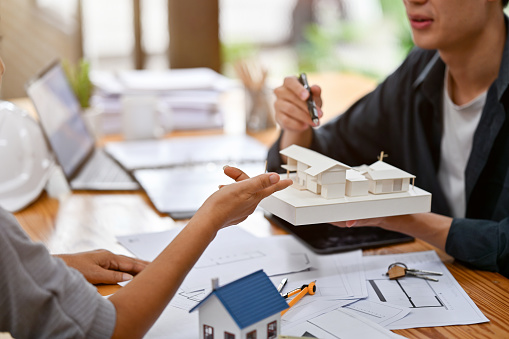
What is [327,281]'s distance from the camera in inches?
44.7

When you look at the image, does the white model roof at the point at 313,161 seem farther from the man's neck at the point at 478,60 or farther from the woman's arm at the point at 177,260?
the man's neck at the point at 478,60

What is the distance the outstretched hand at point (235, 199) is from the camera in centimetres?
94

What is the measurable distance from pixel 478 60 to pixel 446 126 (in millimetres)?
194

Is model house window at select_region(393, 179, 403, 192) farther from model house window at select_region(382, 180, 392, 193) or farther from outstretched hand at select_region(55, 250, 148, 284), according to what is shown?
outstretched hand at select_region(55, 250, 148, 284)

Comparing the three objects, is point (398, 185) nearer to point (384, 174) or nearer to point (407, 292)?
point (384, 174)

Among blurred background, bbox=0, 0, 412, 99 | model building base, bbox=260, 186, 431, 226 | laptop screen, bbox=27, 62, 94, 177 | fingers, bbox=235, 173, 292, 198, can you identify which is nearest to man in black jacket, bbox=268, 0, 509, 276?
model building base, bbox=260, 186, 431, 226

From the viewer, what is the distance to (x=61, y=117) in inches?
70.9

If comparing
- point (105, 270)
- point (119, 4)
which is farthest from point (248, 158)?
point (119, 4)

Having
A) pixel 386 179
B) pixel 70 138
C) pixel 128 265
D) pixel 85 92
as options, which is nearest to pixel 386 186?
pixel 386 179

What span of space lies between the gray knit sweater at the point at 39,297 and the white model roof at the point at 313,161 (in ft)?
1.36

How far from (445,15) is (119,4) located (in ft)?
7.95

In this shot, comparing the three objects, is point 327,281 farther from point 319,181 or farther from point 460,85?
point 460,85

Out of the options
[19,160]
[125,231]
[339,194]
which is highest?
[339,194]

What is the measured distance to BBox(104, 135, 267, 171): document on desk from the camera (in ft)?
6.23
